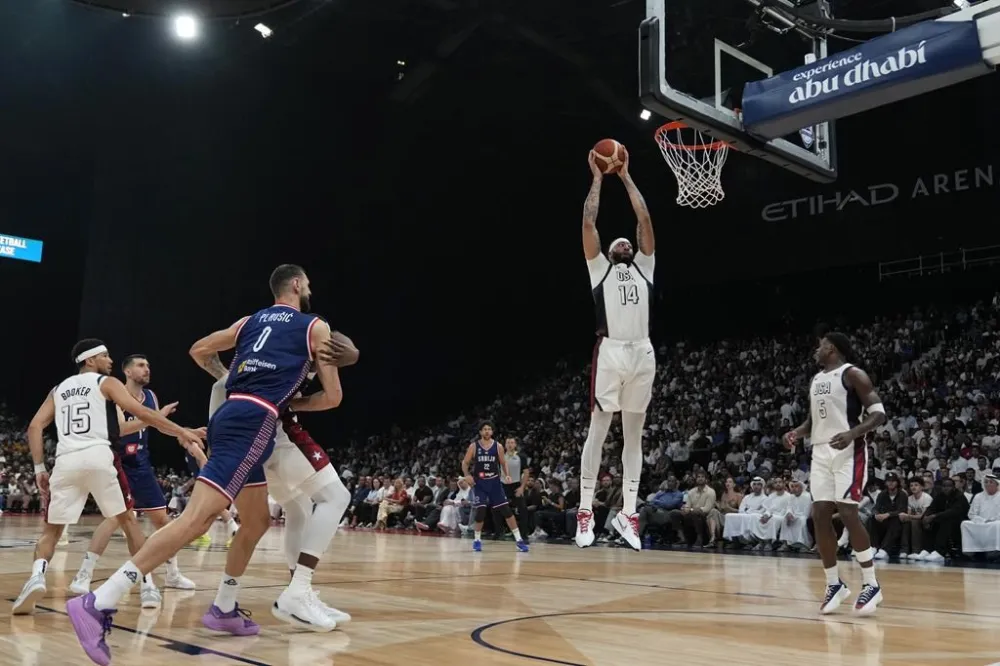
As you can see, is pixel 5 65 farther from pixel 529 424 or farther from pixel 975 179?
pixel 975 179

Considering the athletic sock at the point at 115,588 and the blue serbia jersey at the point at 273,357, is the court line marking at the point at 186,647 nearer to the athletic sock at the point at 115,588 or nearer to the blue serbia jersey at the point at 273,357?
the athletic sock at the point at 115,588

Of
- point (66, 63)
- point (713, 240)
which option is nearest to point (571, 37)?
point (713, 240)

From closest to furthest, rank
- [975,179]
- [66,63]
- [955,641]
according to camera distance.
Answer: [955,641], [975,179], [66,63]

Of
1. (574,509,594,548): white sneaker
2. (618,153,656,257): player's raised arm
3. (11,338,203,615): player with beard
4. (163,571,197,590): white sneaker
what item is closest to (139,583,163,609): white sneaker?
(11,338,203,615): player with beard

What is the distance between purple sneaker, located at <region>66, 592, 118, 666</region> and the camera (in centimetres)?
360

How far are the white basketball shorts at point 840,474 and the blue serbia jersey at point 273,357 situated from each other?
3.67m

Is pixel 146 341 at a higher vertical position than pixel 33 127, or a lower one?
lower

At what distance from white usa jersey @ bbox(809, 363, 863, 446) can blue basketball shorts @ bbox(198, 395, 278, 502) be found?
13.0 ft

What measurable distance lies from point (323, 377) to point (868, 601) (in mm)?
3926

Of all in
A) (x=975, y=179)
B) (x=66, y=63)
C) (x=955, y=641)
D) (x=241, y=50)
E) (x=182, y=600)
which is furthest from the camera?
(x=66, y=63)

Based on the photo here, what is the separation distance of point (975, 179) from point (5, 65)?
72.6 feet

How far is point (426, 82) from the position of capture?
20953 millimetres

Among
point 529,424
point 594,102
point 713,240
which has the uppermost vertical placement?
point 594,102

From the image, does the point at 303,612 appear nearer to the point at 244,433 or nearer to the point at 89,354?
the point at 244,433
